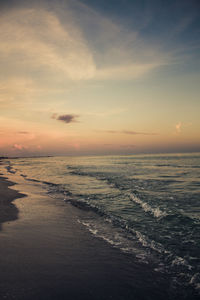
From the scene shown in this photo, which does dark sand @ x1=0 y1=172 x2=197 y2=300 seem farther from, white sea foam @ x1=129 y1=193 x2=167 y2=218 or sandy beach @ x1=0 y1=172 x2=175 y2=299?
white sea foam @ x1=129 y1=193 x2=167 y2=218

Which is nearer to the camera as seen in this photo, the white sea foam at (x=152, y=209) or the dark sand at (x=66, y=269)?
the dark sand at (x=66, y=269)

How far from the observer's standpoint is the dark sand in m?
3.75

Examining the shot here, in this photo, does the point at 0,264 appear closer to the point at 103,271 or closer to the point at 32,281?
the point at 32,281

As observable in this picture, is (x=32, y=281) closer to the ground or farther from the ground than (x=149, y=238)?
farther from the ground

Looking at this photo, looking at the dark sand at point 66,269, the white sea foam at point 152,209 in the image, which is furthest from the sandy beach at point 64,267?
the white sea foam at point 152,209

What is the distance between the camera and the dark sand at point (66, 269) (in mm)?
3755

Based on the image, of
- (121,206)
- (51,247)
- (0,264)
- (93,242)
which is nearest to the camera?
(0,264)

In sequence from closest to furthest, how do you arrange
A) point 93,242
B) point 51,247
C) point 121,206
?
point 51,247, point 93,242, point 121,206

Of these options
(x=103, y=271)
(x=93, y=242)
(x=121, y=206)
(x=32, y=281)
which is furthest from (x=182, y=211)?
(x=32, y=281)

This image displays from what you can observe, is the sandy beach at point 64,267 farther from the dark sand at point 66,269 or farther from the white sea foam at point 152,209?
the white sea foam at point 152,209

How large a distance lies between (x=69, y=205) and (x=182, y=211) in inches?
252

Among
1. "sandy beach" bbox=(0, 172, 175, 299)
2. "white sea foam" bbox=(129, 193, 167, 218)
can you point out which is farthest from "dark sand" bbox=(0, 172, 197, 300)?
"white sea foam" bbox=(129, 193, 167, 218)

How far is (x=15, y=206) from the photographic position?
Result: 1058cm

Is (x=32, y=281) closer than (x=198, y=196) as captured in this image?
Yes
